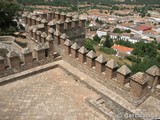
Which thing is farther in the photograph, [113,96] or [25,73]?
[25,73]

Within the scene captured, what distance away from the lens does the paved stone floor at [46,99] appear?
620 cm

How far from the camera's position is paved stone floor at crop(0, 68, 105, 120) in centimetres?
620

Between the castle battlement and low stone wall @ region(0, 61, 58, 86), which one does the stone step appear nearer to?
the castle battlement

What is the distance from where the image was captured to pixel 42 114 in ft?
20.4

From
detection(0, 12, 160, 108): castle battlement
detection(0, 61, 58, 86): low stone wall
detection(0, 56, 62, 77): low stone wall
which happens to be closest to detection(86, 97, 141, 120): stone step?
detection(0, 12, 160, 108): castle battlement

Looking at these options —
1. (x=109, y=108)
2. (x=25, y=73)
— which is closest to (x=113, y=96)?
(x=109, y=108)

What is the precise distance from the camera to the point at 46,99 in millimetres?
6910

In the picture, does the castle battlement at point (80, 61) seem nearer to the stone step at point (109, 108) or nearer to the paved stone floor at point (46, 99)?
the stone step at point (109, 108)

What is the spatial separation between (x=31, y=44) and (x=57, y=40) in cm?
308

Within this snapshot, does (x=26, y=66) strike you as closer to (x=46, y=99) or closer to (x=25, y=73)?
(x=25, y=73)

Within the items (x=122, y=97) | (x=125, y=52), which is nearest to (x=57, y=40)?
(x=122, y=97)

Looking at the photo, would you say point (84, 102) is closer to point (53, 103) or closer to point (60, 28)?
point (53, 103)

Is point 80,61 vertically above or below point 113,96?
above

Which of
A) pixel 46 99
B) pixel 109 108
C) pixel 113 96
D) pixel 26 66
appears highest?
pixel 26 66
